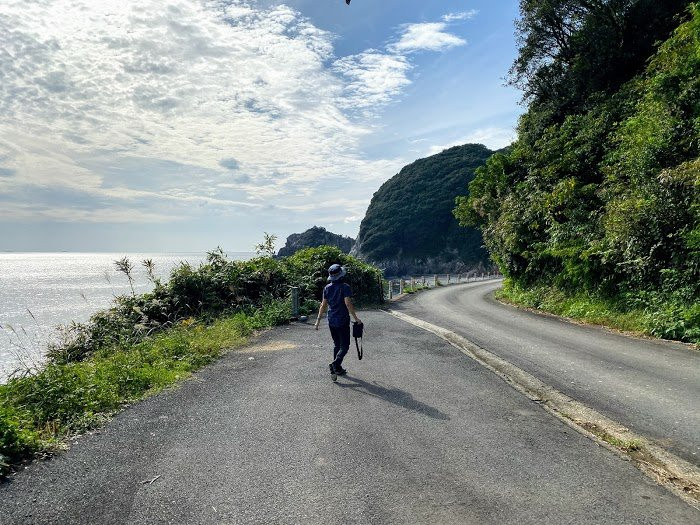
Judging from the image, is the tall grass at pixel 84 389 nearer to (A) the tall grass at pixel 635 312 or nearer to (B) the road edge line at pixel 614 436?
(B) the road edge line at pixel 614 436

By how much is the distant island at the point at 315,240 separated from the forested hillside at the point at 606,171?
280ft

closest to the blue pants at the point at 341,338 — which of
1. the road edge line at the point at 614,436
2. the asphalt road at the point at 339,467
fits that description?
the asphalt road at the point at 339,467

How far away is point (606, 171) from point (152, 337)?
1786 cm

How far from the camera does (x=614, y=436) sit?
5109 mm

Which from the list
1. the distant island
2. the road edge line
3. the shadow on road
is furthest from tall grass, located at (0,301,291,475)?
the distant island

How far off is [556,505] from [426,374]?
14.5ft

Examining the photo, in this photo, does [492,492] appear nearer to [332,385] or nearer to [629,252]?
[332,385]

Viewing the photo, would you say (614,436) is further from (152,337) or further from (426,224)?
(426,224)

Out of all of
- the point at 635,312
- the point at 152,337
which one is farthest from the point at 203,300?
the point at 635,312

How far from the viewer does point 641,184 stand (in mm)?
13977

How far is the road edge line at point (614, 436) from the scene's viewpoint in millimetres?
4051

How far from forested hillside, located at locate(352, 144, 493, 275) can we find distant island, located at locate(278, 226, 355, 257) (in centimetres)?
1040

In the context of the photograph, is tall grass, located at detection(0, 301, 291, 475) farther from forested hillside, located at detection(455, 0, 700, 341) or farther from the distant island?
the distant island

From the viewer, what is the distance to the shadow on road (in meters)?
5.95
